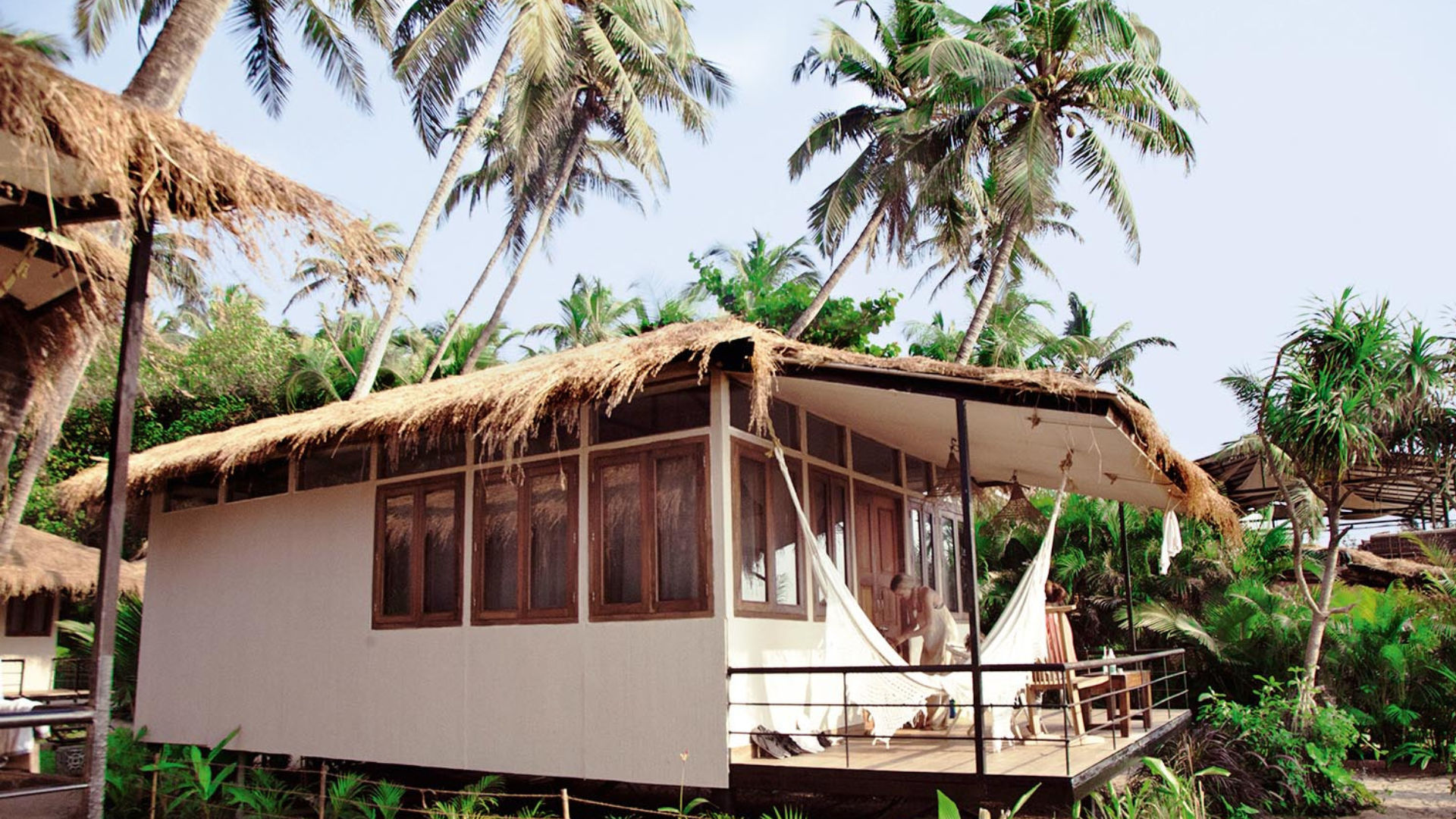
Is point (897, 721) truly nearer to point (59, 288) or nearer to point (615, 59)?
point (59, 288)

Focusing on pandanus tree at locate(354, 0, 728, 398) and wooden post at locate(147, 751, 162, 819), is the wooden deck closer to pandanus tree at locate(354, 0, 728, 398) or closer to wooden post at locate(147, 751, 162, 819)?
wooden post at locate(147, 751, 162, 819)

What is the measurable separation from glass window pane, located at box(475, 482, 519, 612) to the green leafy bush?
596 centimetres

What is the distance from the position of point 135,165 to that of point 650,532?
12.1ft

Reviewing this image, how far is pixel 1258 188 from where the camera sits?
50.5 ft

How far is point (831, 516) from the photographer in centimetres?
789

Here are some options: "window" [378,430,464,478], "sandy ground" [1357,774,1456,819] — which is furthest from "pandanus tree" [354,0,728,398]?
"sandy ground" [1357,774,1456,819]

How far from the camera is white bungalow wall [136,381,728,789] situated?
6.32m

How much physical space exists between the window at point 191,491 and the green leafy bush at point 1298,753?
8.45 m

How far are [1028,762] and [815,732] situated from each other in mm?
1200

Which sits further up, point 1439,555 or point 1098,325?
A: point 1098,325

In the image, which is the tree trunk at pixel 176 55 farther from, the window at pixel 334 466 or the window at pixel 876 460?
the window at pixel 876 460

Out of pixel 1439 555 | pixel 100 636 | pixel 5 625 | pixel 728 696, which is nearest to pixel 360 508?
pixel 728 696

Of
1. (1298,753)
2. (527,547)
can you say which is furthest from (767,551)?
(1298,753)

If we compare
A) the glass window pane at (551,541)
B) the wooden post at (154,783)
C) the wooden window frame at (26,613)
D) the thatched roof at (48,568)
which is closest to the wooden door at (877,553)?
the glass window pane at (551,541)
